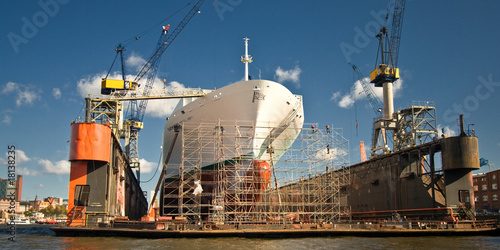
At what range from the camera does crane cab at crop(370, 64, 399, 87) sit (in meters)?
46.6

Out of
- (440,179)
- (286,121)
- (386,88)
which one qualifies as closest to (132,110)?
(286,121)

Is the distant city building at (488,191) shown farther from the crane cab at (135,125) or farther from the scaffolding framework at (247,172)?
the crane cab at (135,125)

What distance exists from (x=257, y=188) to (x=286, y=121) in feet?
27.7

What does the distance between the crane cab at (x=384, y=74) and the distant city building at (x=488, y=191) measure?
1052 inches

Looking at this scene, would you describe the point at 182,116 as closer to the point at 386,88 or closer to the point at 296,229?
the point at 296,229

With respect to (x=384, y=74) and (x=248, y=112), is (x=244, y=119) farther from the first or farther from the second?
(x=384, y=74)

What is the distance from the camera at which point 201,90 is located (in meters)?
40.7

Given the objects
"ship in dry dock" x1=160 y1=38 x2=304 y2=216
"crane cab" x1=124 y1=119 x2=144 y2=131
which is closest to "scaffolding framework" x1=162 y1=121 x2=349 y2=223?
"ship in dry dock" x1=160 y1=38 x2=304 y2=216

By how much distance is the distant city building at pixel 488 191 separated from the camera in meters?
61.2

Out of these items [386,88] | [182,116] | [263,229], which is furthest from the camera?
[386,88]

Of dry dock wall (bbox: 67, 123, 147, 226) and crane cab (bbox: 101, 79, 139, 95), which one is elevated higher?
crane cab (bbox: 101, 79, 139, 95)

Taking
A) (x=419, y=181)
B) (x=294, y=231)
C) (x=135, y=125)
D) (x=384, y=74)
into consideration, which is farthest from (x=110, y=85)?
(x=419, y=181)

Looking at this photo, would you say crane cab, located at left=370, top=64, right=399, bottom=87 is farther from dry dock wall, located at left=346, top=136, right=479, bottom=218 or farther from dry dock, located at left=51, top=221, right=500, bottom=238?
dry dock, located at left=51, top=221, right=500, bottom=238

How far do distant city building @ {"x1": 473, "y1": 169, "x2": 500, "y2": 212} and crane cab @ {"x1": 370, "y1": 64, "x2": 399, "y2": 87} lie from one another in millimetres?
26731
